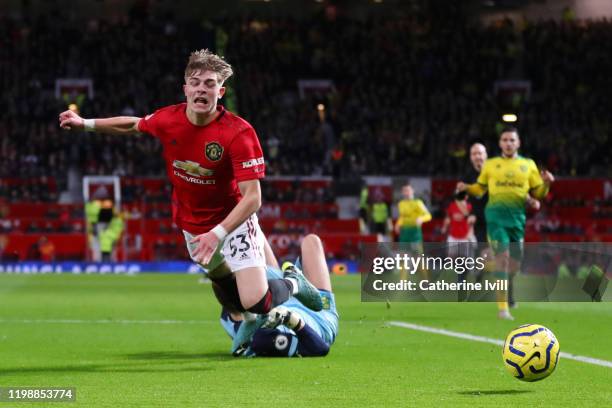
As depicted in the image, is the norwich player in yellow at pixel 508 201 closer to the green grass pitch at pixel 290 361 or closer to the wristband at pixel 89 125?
the green grass pitch at pixel 290 361

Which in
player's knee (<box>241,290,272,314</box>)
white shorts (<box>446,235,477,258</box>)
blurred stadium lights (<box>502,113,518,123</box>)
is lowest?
white shorts (<box>446,235,477,258</box>)

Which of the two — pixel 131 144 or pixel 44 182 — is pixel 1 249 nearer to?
pixel 44 182

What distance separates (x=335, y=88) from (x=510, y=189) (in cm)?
2326

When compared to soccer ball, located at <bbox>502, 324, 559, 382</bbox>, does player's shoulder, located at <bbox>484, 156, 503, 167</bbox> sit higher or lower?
higher

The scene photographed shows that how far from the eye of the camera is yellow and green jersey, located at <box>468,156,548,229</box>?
42.7 ft

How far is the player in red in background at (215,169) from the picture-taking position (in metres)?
7.54

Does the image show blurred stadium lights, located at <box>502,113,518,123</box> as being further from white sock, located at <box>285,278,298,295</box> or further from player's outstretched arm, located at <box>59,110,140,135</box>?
player's outstretched arm, located at <box>59,110,140,135</box>

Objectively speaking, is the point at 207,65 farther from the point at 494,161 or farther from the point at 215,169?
the point at 494,161

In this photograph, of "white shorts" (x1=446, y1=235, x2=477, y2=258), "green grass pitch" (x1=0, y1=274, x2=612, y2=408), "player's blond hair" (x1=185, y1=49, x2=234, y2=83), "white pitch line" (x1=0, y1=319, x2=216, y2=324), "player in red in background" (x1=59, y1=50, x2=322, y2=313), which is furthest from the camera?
"white shorts" (x1=446, y1=235, x2=477, y2=258)

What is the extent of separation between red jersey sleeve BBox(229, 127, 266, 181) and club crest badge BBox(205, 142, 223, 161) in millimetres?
117

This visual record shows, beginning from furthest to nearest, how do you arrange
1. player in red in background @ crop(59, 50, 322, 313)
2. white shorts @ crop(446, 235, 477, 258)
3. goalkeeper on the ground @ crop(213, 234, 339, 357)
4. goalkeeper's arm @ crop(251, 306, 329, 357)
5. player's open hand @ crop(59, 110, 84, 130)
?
white shorts @ crop(446, 235, 477, 258)
goalkeeper's arm @ crop(251, 306, 329, 357)
goalkeeper on the ground @ crop(213, 234, 339, 357)
player's open hand @ crop(59, 110, 84, 130)
player in red in background @ crop(59, 50, 322, 313)

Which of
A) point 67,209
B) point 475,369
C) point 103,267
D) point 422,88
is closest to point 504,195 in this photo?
point 475,369

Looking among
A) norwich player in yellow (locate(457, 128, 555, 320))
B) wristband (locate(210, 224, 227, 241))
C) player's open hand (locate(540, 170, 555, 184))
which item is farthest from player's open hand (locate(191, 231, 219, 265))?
norwich player in yellow (locate(457, 128, 555, 320))

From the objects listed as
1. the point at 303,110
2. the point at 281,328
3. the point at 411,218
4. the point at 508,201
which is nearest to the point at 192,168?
the point at 281,328
